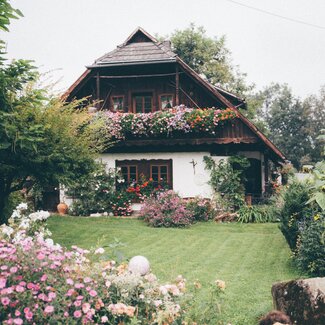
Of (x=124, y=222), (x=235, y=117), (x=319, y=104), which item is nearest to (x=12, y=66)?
(x=124, y=222)

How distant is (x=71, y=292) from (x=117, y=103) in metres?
15.4

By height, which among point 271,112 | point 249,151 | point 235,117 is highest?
point 271,112

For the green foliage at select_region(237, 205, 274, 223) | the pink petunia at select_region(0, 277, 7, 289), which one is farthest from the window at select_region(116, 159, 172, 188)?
the pink petunia at select_region(0, 277, 7, 289)

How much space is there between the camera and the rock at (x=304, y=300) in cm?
500

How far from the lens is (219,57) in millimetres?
33656

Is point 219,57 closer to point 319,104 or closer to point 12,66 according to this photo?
point 319,104

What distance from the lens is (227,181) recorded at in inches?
642

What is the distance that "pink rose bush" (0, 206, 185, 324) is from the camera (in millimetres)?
3410

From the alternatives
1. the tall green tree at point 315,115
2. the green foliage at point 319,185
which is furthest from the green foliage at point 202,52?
the green foliage at point 319,185

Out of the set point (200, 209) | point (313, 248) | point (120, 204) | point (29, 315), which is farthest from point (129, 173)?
point (29, 315)

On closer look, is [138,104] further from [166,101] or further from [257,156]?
[257,156]

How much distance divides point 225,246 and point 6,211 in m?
5.80

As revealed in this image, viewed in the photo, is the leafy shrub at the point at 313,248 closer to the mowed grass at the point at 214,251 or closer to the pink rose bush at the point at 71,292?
the mowed grass at the point at 214,251

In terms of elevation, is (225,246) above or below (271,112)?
below
